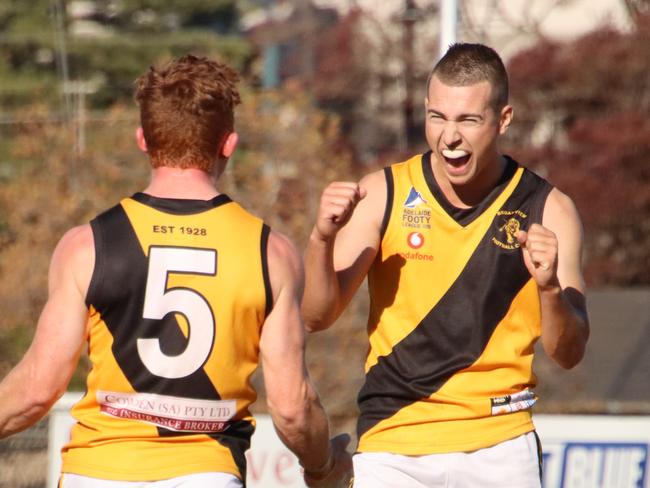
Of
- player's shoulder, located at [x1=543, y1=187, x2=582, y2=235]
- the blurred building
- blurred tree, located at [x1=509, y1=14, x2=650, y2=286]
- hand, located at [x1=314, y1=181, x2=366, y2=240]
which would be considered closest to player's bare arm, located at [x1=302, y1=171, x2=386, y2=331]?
hand, located at [x1=314, y1=181, x2=366, y2=240]

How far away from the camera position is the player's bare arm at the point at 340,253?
14.1ft

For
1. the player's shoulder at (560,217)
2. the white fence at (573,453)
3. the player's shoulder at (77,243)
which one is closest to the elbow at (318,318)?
the player's shoulder at (560,217)

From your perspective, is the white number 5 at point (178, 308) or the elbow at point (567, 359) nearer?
the white number 5 at point (178, 308)

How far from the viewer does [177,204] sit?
3.83 meters

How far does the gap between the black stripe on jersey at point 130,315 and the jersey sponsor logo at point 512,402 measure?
125 cm

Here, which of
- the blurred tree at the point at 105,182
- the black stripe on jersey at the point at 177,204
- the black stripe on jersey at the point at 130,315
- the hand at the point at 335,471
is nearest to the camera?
the black stripe on jersey at the point at 130,315

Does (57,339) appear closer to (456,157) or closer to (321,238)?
(321,238)

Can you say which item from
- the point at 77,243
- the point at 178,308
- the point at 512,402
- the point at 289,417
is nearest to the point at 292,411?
the point at 289,417

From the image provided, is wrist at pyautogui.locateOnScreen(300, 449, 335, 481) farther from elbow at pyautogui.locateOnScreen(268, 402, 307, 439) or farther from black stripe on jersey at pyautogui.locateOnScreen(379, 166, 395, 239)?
black stripe on jersey at pyautogui.locateOnScreen(379, 166, 395, 239)

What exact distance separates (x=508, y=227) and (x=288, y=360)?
3.92 feet

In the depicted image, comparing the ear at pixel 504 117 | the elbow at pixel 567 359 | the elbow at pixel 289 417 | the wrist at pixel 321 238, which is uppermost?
the ear at pixel 504 117

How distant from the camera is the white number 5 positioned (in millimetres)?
3719

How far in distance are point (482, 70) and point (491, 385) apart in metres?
1.15

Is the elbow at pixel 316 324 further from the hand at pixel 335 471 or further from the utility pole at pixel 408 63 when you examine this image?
the utility pole at pixel 408 63
